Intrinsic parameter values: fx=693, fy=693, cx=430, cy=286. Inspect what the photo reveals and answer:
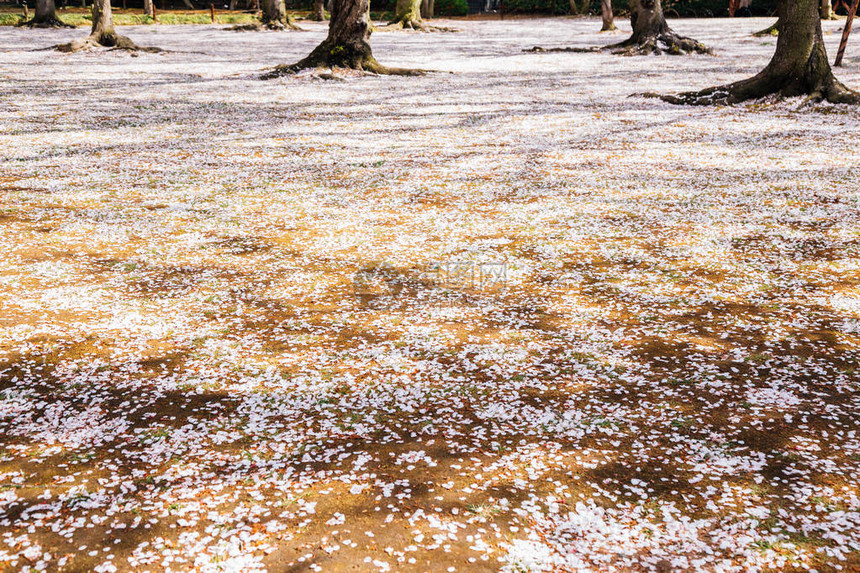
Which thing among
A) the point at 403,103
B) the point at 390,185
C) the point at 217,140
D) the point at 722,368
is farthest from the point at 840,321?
the point at 403,103

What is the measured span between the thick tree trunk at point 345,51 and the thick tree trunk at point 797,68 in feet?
25.3

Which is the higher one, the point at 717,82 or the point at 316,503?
the point at 717,82

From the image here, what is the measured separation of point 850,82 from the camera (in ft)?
47.2

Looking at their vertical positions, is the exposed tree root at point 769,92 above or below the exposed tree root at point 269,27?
below

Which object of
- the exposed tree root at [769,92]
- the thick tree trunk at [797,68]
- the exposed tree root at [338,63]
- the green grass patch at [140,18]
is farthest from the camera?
the green grass patch at [140,18]

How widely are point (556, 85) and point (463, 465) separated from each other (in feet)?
46.0

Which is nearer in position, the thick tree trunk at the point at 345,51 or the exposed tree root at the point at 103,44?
the thick tree trunk at the point at 345,51

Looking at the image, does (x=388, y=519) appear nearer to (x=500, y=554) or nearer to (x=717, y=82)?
(x=500, y=554)

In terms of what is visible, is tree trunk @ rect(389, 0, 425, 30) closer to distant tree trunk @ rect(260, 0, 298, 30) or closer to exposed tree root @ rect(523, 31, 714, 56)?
distant tree trunk @ rect(260, 0, 298, 30)

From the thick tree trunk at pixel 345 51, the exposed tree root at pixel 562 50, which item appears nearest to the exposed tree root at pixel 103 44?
the thick tree trunk at pixel 345 51

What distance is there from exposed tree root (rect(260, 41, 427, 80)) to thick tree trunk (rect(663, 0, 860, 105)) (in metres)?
7.46

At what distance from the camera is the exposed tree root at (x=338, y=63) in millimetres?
16109

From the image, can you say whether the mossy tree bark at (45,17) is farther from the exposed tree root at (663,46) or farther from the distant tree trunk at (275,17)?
the exposed tree root at (663,46)

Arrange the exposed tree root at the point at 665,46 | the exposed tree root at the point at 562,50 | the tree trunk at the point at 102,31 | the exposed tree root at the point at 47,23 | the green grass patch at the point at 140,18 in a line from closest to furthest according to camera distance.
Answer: the exposed tree root at the point at 665,46, the tree trunk at the point at 102,31, the exposed tree root at the point at 562,50, the exposed tree root at the point at 47,23, the green grass patch at the point at 140,18
